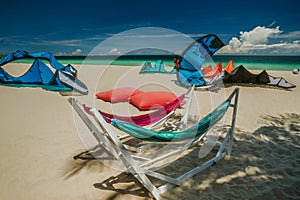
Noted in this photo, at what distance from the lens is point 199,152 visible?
9.62 feet

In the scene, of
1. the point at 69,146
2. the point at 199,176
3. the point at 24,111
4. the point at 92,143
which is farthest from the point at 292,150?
the point at 24,111

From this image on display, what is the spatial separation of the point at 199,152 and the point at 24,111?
13.9 ft

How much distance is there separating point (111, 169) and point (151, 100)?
2832 millimetres

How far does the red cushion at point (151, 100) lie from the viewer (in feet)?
16.3

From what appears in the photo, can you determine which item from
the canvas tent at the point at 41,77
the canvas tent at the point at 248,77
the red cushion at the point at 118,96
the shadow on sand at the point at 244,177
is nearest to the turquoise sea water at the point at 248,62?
the canvas tent at the point at 41,77

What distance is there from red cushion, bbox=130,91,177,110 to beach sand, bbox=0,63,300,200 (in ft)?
5.43

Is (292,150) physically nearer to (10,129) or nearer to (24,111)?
(10,129)

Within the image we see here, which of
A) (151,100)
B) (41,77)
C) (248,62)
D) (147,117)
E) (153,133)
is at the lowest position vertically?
(151,100)

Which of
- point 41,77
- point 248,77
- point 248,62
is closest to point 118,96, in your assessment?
point 41,77

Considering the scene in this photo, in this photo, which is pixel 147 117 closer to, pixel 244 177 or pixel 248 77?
pixel 244 177

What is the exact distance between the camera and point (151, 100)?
16.9 feet

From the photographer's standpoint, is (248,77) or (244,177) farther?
(248,77)

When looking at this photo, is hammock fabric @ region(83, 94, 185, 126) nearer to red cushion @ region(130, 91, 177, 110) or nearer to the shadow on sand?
the shadow on sand

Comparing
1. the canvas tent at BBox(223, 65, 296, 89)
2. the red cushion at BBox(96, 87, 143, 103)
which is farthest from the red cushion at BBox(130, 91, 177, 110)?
the canvas tent at BBox(223, 65, 296, 89)
